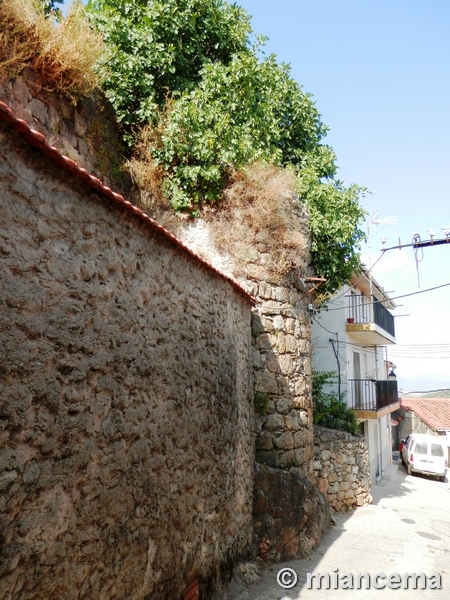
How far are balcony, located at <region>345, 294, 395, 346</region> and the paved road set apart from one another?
4995 mm

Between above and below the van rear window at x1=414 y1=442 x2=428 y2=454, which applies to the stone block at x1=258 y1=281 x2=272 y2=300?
above

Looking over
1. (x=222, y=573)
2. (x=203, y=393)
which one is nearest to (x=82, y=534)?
(x=203, y=393)

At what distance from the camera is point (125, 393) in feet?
11.3

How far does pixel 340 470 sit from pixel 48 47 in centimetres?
919

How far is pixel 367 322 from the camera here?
15016mm

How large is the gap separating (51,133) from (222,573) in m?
5.60

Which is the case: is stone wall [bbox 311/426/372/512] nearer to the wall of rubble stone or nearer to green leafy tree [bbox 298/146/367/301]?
the wall of rubble stone

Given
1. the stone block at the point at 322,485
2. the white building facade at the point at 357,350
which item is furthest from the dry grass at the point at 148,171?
the stone block at the point at 322,485

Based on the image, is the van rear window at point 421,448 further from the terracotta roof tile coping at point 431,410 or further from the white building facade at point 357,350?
the terracotta roof tile coping at point 431,410

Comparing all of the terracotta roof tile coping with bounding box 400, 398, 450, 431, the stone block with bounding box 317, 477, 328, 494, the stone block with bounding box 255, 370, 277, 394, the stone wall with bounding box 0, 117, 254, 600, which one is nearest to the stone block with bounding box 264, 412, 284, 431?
the stone block with bounding box 255, 370, 277, 394

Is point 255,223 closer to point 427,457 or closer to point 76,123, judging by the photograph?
point 76,123

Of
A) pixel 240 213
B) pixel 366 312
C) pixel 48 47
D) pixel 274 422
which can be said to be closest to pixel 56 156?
pixel 48 47

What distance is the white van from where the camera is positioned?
54.7 ft

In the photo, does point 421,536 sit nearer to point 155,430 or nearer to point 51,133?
point 155,430
